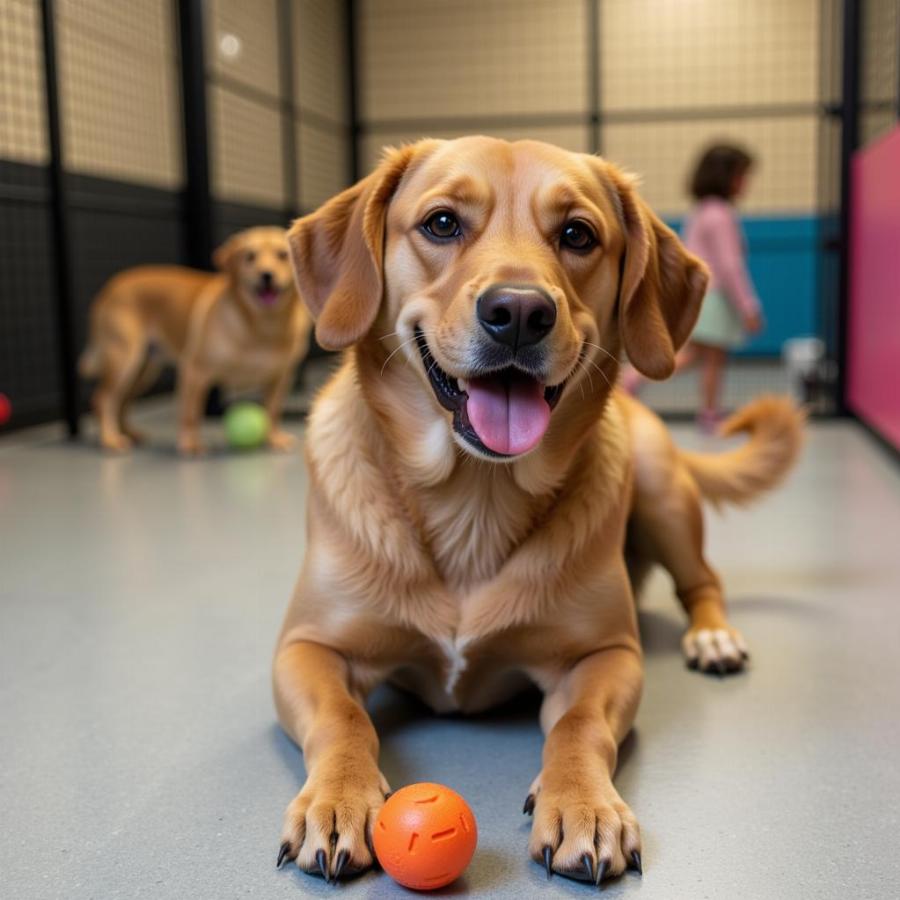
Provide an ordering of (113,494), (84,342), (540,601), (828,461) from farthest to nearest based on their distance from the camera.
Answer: (84,342)
(828,461)
(113,494)
(540,601)

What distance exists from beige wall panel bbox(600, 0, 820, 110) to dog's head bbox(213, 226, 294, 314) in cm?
526

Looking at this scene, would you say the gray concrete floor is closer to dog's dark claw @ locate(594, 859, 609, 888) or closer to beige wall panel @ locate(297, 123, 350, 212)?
dog's dark claw @ locate(594, 859, 609, 888)

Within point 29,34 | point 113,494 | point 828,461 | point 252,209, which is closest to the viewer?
point 113,494

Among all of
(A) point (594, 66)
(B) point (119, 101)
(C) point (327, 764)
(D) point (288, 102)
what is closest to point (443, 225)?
(C) point (327, 764)

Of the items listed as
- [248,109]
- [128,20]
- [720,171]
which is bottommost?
[720,171]

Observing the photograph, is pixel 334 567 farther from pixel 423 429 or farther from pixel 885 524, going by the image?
pixel 885 524

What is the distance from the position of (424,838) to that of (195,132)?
17.1 feet

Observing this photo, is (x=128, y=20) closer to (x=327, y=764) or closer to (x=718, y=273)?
(x=718, y=273)

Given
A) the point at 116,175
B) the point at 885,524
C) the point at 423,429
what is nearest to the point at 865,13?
the point at 885,524

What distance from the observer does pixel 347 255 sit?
1.68m

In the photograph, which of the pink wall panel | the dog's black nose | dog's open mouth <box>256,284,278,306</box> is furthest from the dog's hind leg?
the dog's black nose

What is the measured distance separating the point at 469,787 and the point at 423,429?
0.51 metres

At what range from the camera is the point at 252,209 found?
741cm

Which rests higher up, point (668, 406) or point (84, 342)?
point (84, 342)
